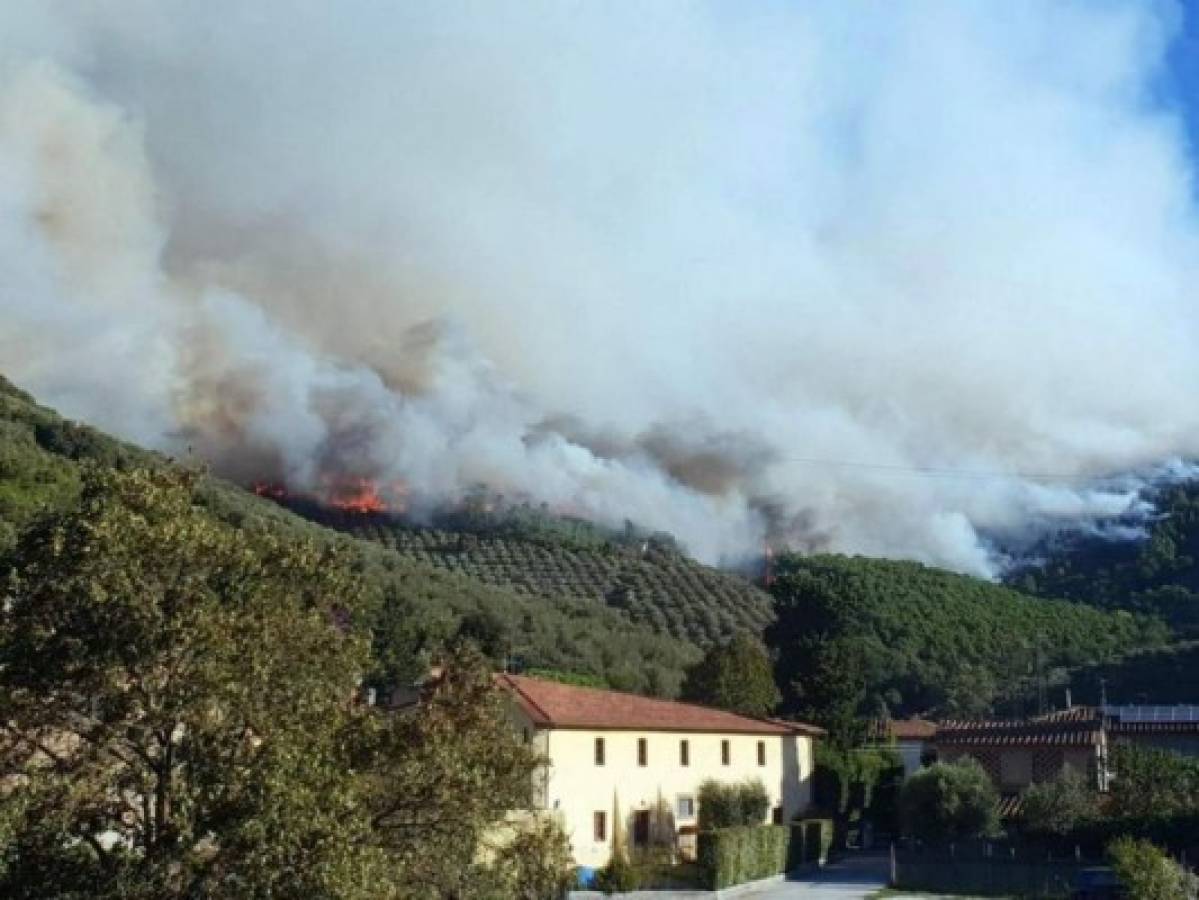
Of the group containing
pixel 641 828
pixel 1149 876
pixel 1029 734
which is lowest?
pixel 641 828

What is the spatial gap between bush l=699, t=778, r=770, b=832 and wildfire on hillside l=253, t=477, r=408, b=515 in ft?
319

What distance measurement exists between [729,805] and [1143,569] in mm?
102271

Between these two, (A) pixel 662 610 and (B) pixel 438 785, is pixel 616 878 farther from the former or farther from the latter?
(A) pixel 662 610

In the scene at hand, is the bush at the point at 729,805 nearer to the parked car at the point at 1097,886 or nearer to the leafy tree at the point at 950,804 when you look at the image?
the leafy tree at the point at 950,804

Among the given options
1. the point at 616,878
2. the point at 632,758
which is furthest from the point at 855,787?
the point at 616,878

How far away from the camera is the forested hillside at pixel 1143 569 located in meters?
127

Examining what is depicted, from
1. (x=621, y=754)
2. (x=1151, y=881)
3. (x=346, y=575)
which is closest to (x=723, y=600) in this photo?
(x=621, y=754)

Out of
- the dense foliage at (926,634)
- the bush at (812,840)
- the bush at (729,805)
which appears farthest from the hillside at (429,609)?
the bush at (812,840)

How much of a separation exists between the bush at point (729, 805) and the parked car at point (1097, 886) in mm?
12028

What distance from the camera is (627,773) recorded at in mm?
45531

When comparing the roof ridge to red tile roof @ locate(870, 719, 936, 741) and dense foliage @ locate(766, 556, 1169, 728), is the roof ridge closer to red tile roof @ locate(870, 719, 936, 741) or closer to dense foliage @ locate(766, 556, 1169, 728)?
dense foliage @ locate(766, 556, 1169, 728)

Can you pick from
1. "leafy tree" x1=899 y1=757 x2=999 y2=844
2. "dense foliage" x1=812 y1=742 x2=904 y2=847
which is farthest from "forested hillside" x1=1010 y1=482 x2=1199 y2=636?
"leafy tree" x1=899 y1=757 x2=999 y2=844

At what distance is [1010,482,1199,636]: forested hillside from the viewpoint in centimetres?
12688

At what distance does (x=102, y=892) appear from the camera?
14.8 m
